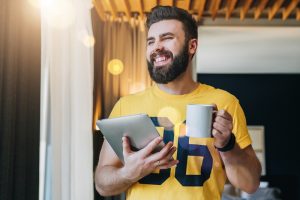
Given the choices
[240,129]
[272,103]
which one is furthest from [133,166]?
[272,103]

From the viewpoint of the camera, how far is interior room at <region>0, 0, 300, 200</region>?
2295 mm

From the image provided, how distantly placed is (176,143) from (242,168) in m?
0.23

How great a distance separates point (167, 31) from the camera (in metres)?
1.52

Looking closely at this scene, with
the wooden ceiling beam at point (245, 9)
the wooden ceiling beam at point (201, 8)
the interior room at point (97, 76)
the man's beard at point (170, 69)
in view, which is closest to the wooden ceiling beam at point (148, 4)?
the interior room at point (97, 76)

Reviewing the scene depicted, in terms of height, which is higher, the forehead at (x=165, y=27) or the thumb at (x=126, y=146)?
the forehead at (x=165, y=27)

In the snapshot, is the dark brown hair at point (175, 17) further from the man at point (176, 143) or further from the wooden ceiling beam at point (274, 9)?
the wooden ceiling beam at point (274, 9)

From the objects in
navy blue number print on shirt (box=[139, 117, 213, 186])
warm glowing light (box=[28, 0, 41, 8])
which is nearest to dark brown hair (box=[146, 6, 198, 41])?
navy blue number print on shirt (box=[139, 117, 213, 186])

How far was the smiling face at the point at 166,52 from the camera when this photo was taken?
149 cm

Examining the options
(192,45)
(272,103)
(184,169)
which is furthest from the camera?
(272,103)

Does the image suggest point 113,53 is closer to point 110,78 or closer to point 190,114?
point 110,78

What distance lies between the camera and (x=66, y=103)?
3119 millimetres

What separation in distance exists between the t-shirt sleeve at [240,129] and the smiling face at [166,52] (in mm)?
236

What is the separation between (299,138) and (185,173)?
7917 millimetres

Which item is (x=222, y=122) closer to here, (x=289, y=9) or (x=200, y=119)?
(x=200, y=119)
